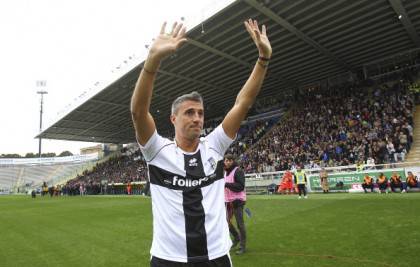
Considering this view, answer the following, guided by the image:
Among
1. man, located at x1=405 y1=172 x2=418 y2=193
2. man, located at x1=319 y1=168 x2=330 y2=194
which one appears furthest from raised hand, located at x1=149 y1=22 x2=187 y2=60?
man, located at x1=319 y1=168 x2=330 y2=194

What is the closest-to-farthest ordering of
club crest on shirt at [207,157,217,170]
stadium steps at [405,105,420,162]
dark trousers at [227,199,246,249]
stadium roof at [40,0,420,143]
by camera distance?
1. club crest on shirt at [207,157,217,170]
2. dark trousers at [227,199,246,249]
3. stadium roof at [40,0,420,143]
4. stadium steps at [405,105,420,162]

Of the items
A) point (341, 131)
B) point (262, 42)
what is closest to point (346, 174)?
point (341, 131)

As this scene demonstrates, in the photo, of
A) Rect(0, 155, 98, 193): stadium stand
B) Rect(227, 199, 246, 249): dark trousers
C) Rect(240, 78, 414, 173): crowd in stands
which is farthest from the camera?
Rect(0, 155, 98, 193): stadium stand

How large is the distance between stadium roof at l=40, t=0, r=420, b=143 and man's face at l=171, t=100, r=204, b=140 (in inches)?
683

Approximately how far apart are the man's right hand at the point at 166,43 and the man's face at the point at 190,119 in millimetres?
486

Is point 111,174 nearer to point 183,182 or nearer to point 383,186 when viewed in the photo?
point 383,186

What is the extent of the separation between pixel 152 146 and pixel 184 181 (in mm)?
331

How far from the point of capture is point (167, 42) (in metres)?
2.25

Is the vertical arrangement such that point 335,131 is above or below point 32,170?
below

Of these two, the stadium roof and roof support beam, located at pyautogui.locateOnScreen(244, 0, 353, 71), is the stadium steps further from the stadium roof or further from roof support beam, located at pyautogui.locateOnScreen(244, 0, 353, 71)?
roof support beam, located at pyautogui.locateOnScreen(244, 0, 353, 71)

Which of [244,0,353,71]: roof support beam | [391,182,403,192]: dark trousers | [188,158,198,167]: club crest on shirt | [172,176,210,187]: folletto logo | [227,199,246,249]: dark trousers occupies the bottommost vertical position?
[227,199,246,249]: dark trousers

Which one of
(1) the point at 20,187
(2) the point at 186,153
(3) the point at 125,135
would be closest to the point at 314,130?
(2) the point at 186,153

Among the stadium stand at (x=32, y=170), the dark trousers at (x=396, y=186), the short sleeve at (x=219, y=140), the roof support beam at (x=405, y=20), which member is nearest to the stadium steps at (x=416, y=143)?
the dark trousers at (x=396, y=186)

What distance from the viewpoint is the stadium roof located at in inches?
792
